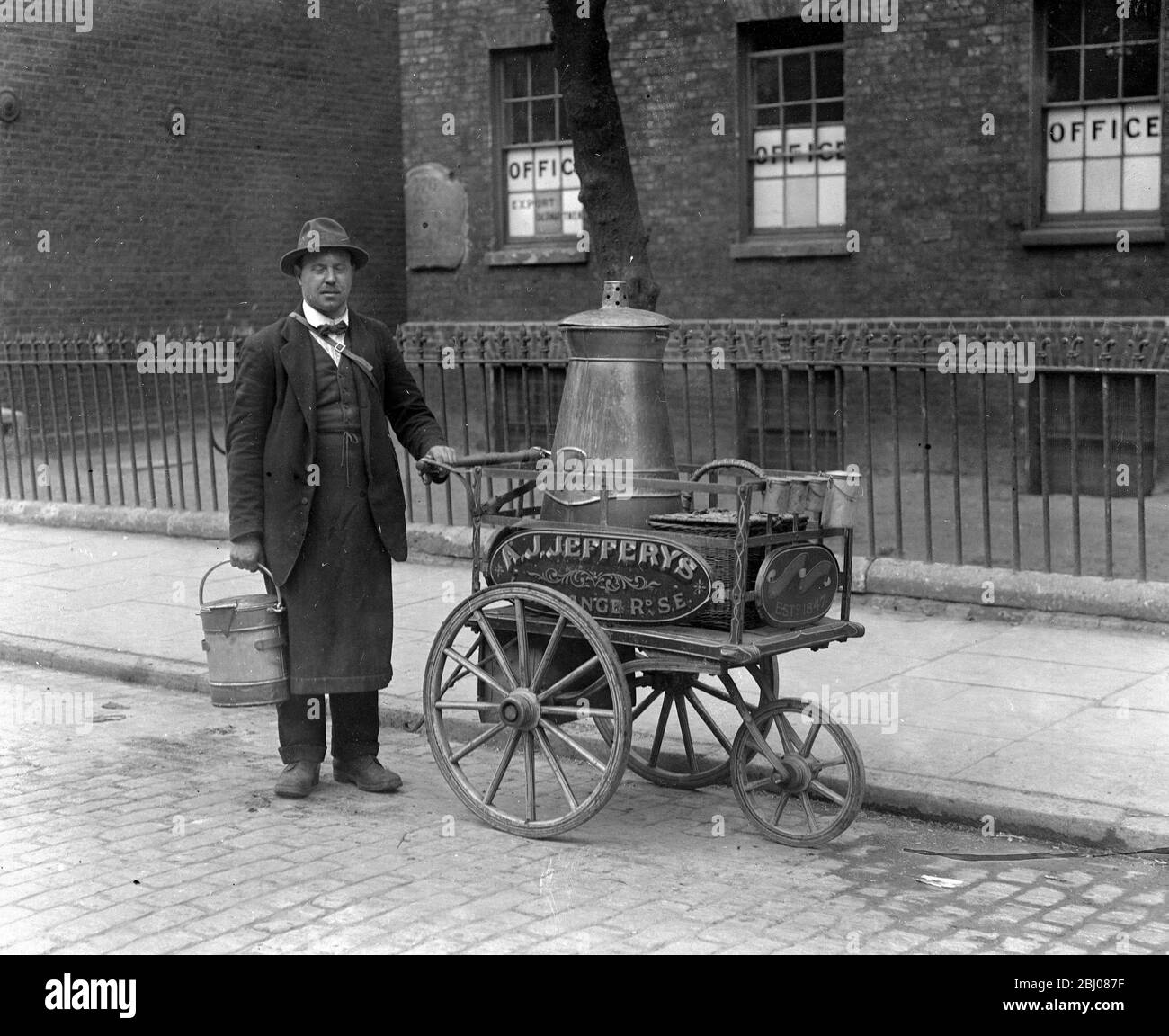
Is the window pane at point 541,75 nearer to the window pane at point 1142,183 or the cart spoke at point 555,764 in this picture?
the window pane at point 1142,183

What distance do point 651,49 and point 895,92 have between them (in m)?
2.52

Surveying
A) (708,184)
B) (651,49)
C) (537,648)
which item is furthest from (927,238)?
(537,648)

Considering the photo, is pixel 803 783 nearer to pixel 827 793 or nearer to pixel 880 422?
pixel 827 793

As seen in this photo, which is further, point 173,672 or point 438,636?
point 173,672

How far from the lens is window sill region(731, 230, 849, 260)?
14.6 m

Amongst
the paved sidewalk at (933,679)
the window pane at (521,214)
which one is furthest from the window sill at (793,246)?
the paved sidewalk at (933,679)

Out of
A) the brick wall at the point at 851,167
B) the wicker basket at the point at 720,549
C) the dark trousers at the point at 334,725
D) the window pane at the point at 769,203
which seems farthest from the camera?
the window pane at the point at 769,203

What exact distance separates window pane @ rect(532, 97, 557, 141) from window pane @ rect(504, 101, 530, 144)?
11cm

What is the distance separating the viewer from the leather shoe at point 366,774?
6371 mm

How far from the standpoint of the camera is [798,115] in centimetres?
1488

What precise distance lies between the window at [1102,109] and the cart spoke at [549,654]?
9274mm

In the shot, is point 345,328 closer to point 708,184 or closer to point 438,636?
point 438,636

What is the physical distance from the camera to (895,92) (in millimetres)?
14086

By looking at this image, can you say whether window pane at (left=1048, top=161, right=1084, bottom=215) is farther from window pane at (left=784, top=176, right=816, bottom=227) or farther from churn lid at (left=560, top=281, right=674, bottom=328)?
churn lid at (left=560, top=281, right=674, bottom=328)
